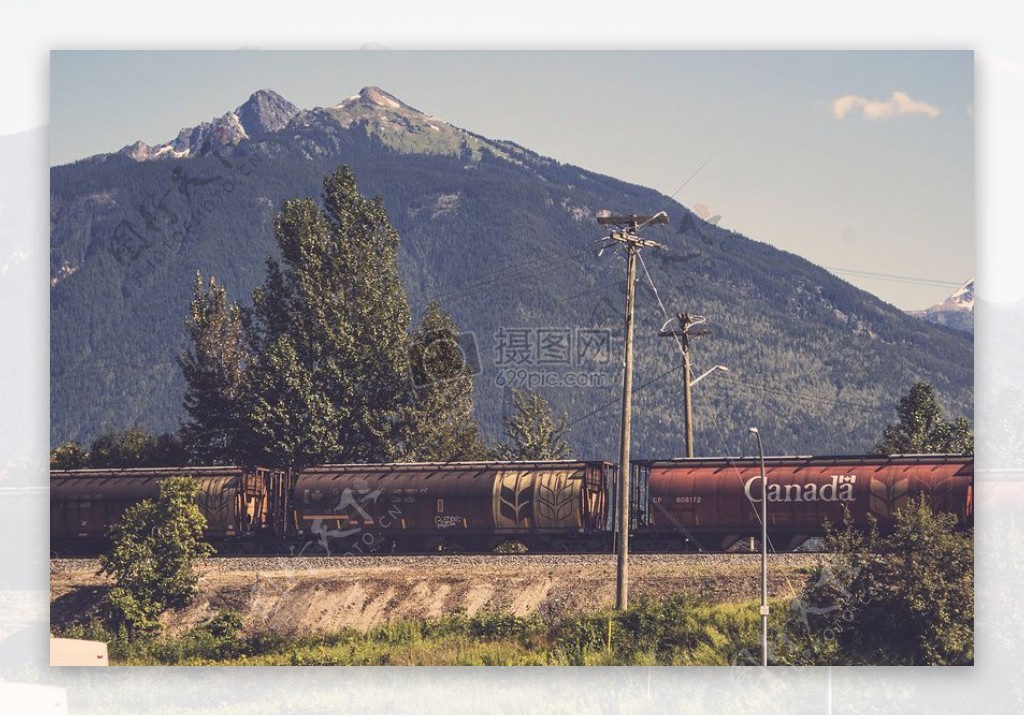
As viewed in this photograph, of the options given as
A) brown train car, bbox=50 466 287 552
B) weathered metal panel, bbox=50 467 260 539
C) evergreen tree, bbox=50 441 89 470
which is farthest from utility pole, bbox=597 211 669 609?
evergreen tree, bbox=50 441 89 470

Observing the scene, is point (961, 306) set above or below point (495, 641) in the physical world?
above

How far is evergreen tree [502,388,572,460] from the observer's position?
84.2m

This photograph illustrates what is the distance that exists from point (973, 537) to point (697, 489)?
40.5 ft

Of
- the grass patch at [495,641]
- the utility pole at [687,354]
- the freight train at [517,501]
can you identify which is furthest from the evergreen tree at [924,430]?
the grass patch at [495,641]

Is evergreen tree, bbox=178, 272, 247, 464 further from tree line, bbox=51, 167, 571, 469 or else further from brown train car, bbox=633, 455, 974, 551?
brown train car, bbox=633, 455, 974, 551

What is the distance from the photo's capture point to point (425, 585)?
4544 cm

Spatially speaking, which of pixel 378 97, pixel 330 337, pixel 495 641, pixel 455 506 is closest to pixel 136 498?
pixel 330 337

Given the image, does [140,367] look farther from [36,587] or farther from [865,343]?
[36,587]

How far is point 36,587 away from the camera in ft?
144

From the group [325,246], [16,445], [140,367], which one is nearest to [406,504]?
[325,246]

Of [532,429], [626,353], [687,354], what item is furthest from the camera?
[532,429]

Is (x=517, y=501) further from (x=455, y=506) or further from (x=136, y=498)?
(x=136, y=498)

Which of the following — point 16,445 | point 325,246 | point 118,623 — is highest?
point 325,246

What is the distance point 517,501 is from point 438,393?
26.7 ft
